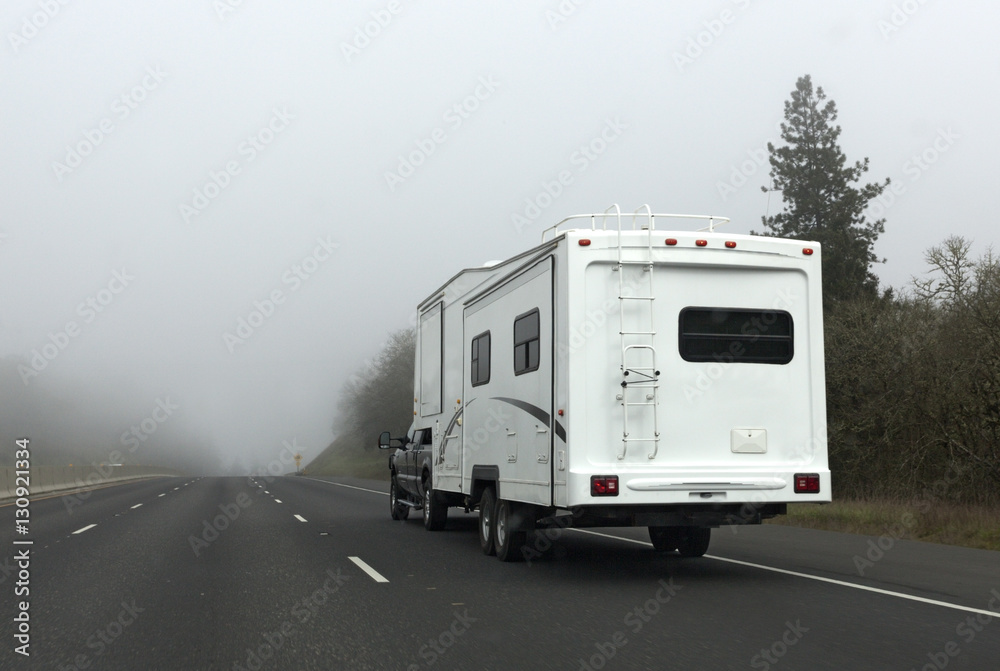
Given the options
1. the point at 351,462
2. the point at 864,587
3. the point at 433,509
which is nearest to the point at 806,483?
the point at 864,587

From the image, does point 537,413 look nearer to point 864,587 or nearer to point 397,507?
point 864,587

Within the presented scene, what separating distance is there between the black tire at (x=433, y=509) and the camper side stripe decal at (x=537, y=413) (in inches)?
177

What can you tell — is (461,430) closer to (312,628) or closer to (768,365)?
(768,365)

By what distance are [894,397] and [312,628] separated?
19254 mm

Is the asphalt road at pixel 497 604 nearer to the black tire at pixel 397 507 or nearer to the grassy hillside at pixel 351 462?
the black tire at pixel 397 507

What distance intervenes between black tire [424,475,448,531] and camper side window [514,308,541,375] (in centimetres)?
503

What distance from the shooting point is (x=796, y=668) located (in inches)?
231

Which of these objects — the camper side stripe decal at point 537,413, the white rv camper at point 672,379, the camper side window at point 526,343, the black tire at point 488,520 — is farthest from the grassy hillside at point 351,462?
the white rv camper at point 672,379

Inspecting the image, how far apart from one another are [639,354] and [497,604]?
9.54 feet

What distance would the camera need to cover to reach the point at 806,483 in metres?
9.73

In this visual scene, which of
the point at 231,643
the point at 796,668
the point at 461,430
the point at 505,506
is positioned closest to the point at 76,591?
the point at 231,643

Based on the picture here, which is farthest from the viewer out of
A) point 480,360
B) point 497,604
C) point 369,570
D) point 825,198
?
point 825,198

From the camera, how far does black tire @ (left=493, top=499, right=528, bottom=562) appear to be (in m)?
11.2

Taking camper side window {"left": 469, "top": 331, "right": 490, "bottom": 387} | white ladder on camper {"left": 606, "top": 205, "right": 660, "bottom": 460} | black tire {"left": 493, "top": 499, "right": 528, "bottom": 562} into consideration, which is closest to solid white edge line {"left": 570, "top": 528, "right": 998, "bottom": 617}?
white ladder on camper {"left": 606, "top": 205, "right": 660, "bottom": 460}
